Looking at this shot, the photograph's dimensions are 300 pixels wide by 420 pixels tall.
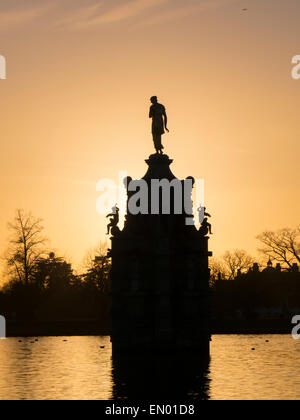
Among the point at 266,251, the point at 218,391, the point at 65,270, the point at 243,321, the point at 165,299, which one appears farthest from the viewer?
the point at 65,270

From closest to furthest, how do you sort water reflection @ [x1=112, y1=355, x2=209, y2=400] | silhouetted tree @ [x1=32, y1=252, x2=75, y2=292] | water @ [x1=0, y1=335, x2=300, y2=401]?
1. water reflection @ [x1=112, y1=355, x2=209, y2=400]
2. water @ [x1=0, y1=335, x2=300, y2=401]
3. silhouetted tree @ [x1=32, y1=252, x2=75, y2=292]

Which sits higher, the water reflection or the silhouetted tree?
the silhouetted tree

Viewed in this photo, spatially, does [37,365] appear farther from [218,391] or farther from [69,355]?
[218,391]

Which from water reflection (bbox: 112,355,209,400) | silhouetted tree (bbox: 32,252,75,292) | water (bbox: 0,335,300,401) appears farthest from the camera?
silhouetted tree (bbox: 32,252,75,292)

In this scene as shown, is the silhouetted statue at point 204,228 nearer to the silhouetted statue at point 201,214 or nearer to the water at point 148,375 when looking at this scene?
the silhouetted statue at point 201,214

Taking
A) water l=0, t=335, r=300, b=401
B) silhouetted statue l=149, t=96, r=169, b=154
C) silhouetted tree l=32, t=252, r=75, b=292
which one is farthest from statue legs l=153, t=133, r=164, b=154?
silhouetted tree l=32, t=252, r=75, b=292

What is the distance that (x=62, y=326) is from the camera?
75438mm

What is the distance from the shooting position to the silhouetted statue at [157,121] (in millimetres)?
47438

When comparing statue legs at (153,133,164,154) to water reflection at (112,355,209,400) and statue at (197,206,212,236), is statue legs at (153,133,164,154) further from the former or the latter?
→ water reflection at (112,355,209,400)

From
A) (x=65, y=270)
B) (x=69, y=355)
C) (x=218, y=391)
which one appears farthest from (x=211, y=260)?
(x=218, y=391)

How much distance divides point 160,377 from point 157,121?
16334 mm

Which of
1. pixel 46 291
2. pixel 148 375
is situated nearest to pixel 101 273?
pixel 46 291

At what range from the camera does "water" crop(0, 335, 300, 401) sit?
99.6ft

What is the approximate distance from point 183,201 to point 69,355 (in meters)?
9.18
